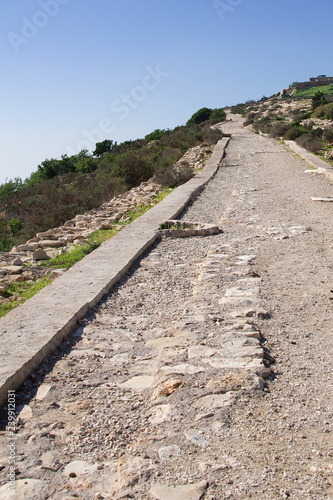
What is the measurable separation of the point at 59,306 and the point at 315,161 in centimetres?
1263

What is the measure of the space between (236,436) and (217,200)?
25.9ft

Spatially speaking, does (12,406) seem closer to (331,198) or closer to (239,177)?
(331,198)

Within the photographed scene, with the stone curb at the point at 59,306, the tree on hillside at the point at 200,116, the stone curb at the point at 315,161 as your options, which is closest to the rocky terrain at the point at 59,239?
the stone curb at the point at 59,306

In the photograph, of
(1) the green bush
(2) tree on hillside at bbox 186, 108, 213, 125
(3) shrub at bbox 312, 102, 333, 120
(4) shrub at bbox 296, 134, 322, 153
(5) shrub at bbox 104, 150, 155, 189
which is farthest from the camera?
(2) tree on hillside at bbox 186, 108, 213, 125

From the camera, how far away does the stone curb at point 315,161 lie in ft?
40.1

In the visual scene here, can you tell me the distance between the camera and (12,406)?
2.54 meters

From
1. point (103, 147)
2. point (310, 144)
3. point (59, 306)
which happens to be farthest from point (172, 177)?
point (103, 147)

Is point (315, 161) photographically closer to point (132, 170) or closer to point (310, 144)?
point (310, 144)

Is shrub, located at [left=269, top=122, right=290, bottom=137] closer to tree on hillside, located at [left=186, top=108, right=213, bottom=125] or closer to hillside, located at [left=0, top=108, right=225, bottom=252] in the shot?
hillside, located at [left=0, top=108, right=225, bottom=252]

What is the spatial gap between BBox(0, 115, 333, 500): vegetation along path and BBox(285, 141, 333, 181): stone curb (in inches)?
304

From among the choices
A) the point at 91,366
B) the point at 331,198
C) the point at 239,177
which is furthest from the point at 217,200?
the point at 91,366

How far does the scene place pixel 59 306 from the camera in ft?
12.4

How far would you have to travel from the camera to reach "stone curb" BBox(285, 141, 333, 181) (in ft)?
40.1

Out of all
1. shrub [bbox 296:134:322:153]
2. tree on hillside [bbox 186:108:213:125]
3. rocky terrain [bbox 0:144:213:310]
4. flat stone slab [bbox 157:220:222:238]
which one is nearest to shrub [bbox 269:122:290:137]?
shrub [bbox 296:134:322:153]
